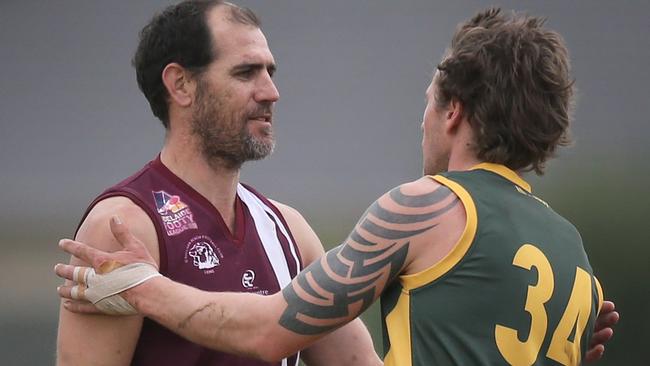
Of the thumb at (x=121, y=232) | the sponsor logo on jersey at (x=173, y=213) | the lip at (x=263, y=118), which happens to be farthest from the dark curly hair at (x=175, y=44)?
the thumb at (x=121, y=232)

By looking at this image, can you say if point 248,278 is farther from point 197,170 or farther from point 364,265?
point 364,265

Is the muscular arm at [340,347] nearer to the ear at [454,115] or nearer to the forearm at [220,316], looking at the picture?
the forearm at [220,316]

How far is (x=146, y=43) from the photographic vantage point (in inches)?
148

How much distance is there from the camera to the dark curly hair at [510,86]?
2898mm

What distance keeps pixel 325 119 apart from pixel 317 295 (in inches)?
225

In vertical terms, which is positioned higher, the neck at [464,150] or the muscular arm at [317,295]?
the neck at [464,150]

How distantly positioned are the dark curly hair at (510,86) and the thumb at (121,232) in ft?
3.21

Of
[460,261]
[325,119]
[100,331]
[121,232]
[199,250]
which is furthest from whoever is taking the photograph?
[325,119]

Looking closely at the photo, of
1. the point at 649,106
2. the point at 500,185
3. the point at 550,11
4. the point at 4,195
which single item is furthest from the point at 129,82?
the point at 500,185

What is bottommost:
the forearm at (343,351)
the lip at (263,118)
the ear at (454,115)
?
the forearm at (343,351)

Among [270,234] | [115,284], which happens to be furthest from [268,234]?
[115,284]

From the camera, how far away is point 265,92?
3.70 metres

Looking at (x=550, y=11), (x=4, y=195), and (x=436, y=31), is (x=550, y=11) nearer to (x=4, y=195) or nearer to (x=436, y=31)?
(x=436, y=31)

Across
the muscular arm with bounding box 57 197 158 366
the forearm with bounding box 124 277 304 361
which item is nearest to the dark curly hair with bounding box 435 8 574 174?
the forearm with bounding box 124 277 304 361
